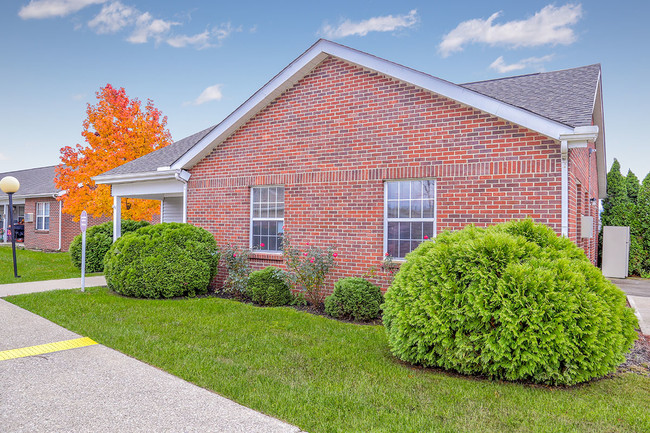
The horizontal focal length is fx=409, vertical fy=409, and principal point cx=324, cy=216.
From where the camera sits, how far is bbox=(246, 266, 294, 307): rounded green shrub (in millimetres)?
8469

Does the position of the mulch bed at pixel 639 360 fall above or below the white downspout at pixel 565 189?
below

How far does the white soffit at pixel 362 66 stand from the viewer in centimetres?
658

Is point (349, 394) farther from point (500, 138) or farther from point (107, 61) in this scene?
point (107, 61)

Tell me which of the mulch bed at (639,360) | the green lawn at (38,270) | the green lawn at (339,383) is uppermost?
the green lawn at (339,383)

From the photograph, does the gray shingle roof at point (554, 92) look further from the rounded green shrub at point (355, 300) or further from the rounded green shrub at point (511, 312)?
the rounded green shrub at point (355, 300)

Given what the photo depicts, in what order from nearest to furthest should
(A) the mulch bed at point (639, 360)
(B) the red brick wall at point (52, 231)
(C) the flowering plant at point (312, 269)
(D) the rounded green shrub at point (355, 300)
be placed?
(A) the mulch bed at point (639, 360) < (D) the rounded green shrub at point (355, 300) < (C) the flowering plant at point (312, 269) < (B) the red brick wall at point (52, 231)

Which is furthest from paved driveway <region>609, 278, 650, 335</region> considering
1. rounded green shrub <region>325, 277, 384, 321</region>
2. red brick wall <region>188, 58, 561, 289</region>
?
rounded green shrub <region>325, 277, 384, 321</region>

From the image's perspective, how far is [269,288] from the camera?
27.7 ft

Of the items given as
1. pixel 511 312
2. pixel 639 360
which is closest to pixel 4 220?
pixel 511 312

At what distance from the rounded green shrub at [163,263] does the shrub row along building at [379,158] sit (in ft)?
3.15

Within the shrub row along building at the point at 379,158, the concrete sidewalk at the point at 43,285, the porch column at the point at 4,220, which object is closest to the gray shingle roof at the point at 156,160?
the shrub row along building at the point at 379,158

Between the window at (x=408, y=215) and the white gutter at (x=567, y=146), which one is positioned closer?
the white gutter at (x=567, y=146)

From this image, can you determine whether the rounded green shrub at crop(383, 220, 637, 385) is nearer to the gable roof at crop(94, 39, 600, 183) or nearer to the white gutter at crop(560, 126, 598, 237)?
the white gutter at crop(560, 126, 598, 237)

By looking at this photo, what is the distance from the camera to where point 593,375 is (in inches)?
170
